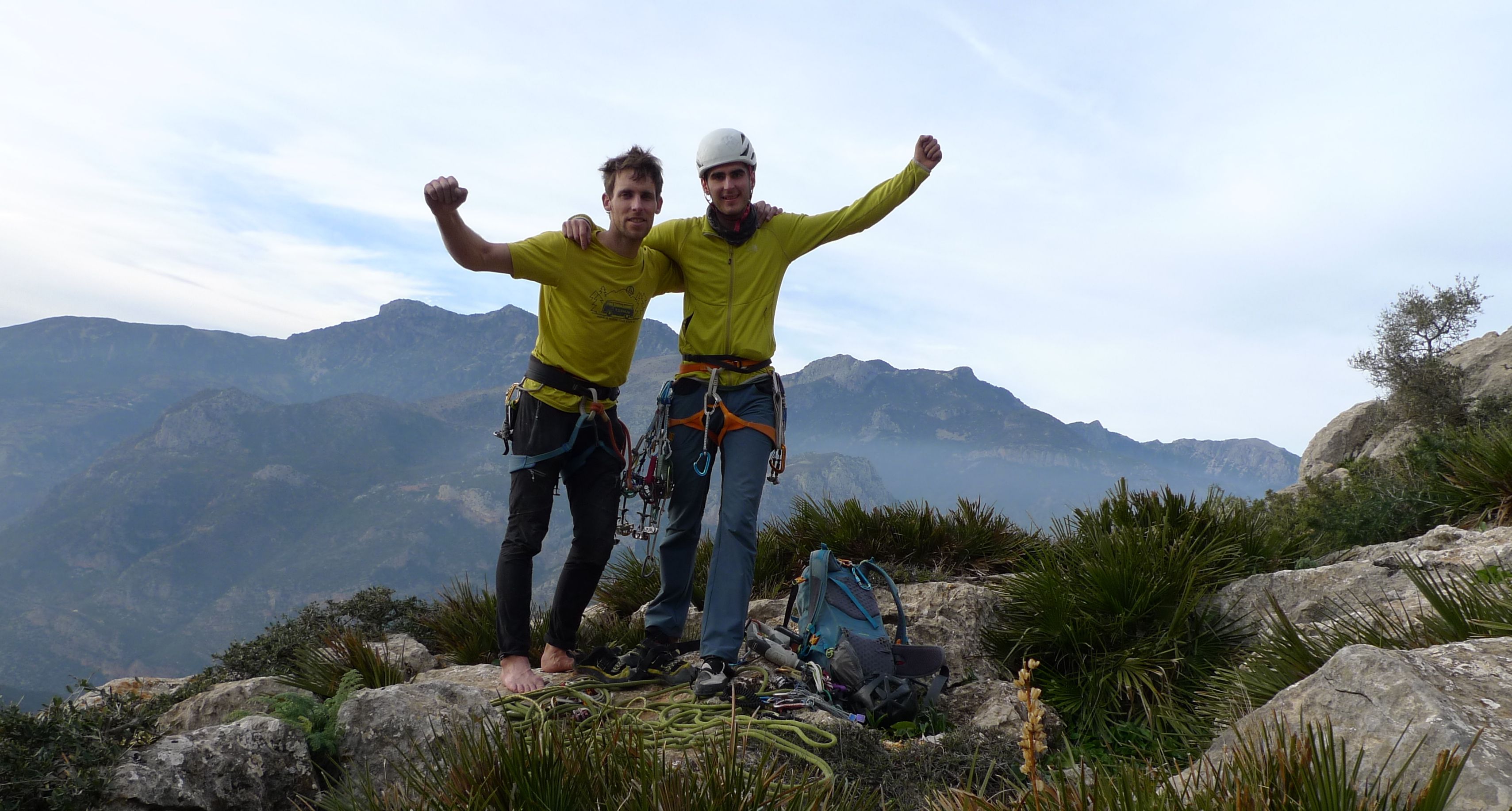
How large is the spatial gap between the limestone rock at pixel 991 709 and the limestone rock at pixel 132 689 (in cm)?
371

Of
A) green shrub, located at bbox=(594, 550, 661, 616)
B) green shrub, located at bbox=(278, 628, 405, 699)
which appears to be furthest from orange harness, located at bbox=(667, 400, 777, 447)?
green shrub, located at bbox=(594, 550, 661, 616)

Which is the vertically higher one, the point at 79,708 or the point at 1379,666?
the point at 1379,666

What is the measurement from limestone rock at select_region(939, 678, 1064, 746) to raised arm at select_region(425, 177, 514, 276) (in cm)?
327

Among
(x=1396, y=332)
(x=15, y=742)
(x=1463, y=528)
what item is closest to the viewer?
(x=15, y=742)

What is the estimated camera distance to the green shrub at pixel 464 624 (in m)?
6.29

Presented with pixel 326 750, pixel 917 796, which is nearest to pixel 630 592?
pixel 326 750

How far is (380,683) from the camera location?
4875 mm

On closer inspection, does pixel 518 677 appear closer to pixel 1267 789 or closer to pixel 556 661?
pixel 556 661

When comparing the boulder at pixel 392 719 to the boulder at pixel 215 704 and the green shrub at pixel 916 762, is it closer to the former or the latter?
the boulder at pixel 215 704

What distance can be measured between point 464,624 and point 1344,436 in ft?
99.2

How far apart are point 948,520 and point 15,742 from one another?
6.65 meters

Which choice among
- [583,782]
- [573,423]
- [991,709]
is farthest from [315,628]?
[583,782]

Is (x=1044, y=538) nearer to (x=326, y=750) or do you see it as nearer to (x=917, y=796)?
(x=917, y=796)

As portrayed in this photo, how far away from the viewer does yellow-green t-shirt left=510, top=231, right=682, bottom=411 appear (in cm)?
446
